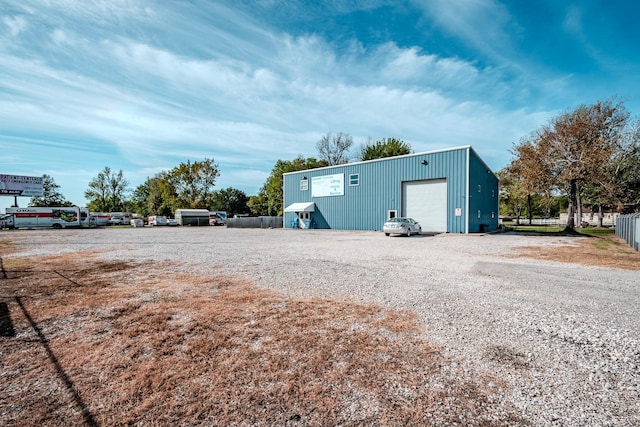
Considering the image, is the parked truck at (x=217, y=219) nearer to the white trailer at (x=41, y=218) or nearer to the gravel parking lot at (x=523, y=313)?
the white trailer at (x=41, y=218)

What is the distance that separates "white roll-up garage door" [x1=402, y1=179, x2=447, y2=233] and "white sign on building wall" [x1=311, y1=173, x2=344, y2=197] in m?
6.48

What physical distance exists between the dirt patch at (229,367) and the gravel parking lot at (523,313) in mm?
379

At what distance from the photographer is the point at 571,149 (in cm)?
2648

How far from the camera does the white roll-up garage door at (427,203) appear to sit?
2311cm

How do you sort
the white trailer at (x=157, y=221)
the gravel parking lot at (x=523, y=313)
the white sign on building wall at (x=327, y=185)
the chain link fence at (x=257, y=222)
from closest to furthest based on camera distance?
the gravel parking lot at (x=523, y=313)
the white sign on building wall at (x=327, y=185)
the chain link fence at (x=257, y=222)
the white trailer at (x=157, y=221)

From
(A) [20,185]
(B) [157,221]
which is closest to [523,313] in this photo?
(B) [157,221]

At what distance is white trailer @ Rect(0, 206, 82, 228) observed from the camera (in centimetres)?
3706

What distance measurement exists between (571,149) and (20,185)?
6663 cm

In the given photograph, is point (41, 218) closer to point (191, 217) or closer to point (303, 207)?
point (191, 217)

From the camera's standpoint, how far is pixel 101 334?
3.78 metres

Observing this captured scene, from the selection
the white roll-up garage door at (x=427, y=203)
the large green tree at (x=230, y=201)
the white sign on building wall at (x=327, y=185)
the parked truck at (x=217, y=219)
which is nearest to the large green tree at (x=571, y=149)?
the white roll-up garage door at (x=427, y=203)

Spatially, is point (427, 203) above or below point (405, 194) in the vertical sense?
below

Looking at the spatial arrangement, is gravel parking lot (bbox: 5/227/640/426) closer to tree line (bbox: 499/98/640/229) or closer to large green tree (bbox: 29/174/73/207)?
tree line (bbox: 499/98/640/229)

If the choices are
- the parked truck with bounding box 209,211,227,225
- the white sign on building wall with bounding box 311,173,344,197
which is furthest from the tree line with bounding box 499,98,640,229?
the parked truck with bounding box 209,211,227,225
